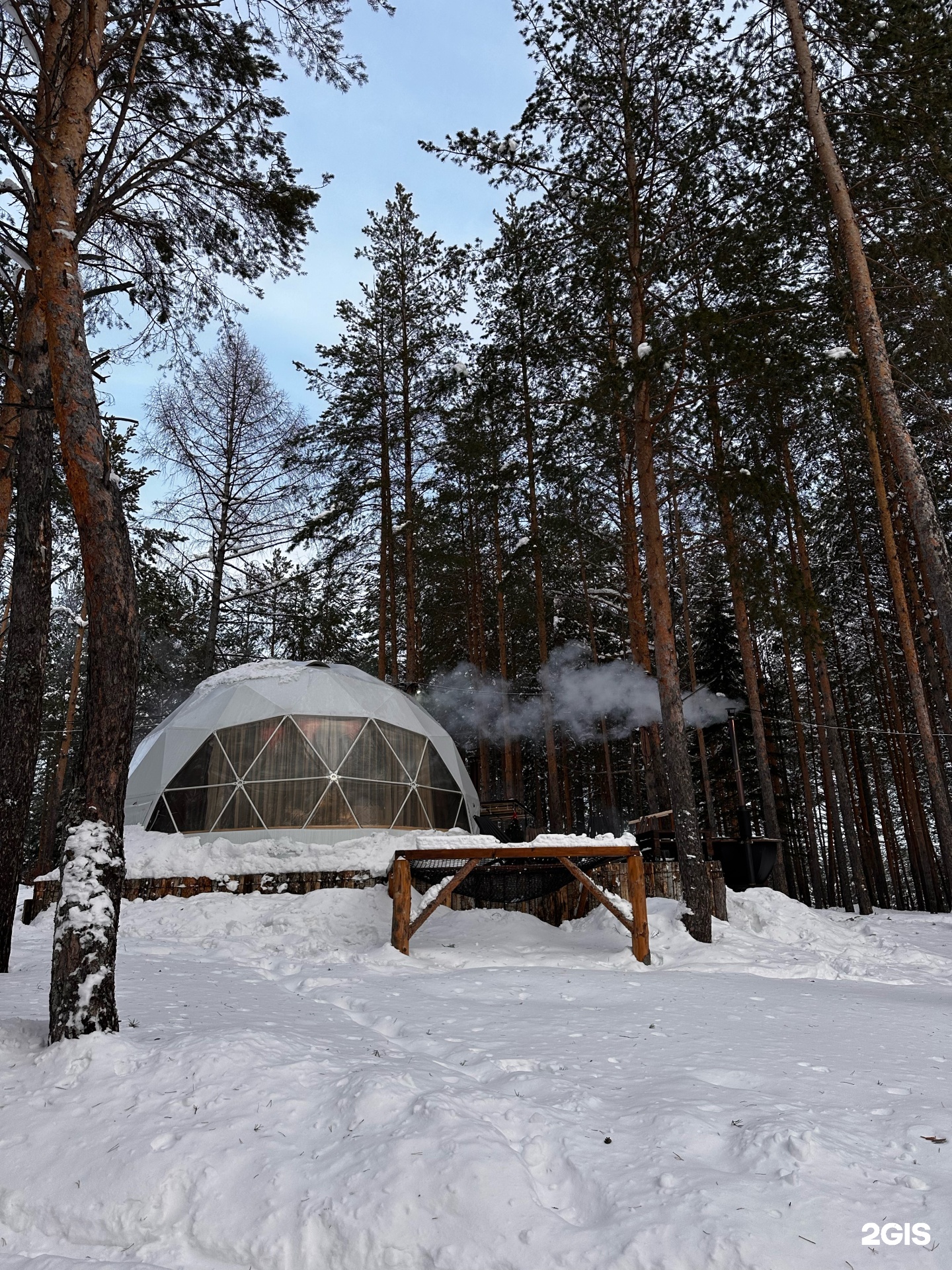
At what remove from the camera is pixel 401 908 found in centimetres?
770

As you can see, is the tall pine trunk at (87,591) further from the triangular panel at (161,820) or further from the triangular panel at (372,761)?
the triangular panel at (161,820)

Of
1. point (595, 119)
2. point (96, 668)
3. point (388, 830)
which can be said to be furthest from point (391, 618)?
point (96, 668)

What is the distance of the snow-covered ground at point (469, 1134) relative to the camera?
2127 mm

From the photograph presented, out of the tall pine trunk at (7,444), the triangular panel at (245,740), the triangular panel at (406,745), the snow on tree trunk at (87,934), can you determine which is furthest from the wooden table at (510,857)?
the triangular panel at (406,745)

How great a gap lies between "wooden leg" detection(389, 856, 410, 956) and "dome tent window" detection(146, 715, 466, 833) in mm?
5133

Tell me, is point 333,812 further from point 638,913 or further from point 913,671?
point 913,671

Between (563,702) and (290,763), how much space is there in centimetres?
1100

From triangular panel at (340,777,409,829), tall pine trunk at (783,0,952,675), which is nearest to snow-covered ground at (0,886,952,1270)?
tall pine trunk at (783,0,952,675)

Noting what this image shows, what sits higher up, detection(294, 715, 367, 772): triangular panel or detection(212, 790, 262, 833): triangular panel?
detection(294, 715, 367, 772): triangular panel

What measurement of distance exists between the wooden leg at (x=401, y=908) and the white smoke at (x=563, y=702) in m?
10.4

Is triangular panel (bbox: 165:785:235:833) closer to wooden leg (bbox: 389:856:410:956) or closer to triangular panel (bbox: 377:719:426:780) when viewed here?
triangular panel (bbox: 377:719:426:780)

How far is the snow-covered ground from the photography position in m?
2.13

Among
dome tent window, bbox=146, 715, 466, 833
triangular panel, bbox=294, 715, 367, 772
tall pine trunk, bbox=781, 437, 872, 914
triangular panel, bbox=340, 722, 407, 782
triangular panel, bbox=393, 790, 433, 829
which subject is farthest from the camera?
tall pine trunk, bbox=781, 437, 872, 914

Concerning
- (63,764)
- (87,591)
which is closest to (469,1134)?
(87,591)
